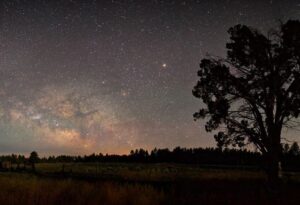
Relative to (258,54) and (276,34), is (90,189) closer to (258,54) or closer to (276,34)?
(258,54)

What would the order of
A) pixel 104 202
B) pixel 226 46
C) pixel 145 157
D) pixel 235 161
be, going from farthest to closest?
pixel 145 157 < pixel 235 161 < pixel 226 46 < pixel 104 202

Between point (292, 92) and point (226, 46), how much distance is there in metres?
4.74

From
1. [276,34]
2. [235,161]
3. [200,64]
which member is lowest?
[235,161]

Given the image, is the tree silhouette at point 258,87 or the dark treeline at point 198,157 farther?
the dark treeline at point 198,157

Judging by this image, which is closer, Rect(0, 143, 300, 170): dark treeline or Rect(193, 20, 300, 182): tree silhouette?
Rect(193, 20, 300, 182): tree silhouette

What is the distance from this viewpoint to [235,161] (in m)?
86.6

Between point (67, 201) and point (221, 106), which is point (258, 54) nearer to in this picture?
point (221, 106)

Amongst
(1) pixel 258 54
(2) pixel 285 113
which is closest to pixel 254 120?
(2) pixel 285 113

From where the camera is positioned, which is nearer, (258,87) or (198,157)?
(258,87)

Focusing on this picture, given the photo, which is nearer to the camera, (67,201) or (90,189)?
(67,201)

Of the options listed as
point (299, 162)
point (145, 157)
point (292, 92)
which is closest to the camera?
point (292, 92)

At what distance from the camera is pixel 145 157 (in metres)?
129

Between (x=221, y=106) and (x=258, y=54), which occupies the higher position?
(x=258, y=54)

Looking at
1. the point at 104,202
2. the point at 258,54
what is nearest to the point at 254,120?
the point at 258,54
